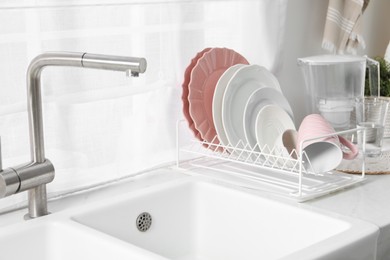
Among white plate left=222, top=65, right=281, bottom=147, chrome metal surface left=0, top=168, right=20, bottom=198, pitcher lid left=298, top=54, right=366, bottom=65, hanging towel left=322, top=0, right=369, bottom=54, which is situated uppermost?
hanging towel left=322, top=0, right=369, bottom=54

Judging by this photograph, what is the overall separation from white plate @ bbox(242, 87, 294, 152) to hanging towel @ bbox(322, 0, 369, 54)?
42 cm

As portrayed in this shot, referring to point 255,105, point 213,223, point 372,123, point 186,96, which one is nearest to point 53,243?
point 213,223

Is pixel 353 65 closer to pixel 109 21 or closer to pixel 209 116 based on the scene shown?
pixel 209 116

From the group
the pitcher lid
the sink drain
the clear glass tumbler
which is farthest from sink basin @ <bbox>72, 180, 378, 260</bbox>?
the pitcher lid

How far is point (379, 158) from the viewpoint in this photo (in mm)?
1769

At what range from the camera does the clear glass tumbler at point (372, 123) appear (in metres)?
1.75

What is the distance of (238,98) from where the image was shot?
1.69m

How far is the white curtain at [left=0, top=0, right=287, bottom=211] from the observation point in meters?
1.37

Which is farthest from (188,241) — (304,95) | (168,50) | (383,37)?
(383,37)

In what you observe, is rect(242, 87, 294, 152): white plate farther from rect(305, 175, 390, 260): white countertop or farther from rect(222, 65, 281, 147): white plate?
rect(305, 175, 390, 260): white countertop

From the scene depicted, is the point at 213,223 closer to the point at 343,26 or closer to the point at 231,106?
the point at 231,106

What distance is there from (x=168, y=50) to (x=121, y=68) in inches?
20.5

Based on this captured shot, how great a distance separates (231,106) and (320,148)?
25 centimetres

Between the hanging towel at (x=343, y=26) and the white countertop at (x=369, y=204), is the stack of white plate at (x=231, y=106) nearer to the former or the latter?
the white countertop at (x=369, y=204)
